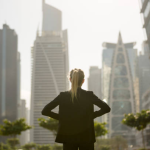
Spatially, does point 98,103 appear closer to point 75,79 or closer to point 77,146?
point 75,79

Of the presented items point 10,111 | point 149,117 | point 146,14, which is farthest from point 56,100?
point 10,111

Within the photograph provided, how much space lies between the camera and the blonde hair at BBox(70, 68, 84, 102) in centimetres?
384

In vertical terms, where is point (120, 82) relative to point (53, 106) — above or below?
above

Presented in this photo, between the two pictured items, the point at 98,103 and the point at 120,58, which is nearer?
the point at 98,103

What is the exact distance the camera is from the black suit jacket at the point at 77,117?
11.9 feet

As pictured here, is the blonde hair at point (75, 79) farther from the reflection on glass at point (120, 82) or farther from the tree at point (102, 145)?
the reflection on glass at point (120, 82)

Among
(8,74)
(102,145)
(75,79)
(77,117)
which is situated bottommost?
(102,145)

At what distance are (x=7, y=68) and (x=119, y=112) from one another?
72.7 meters

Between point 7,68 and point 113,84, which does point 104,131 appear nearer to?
point 113,84

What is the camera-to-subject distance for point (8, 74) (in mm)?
171625

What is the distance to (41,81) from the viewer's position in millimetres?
184625

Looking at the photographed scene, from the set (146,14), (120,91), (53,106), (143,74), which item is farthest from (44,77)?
(53,106)

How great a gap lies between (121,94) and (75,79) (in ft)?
499

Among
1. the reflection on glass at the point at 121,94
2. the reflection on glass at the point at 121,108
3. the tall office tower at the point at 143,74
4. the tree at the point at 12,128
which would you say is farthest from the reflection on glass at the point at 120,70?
the tree at the point at 12,128
